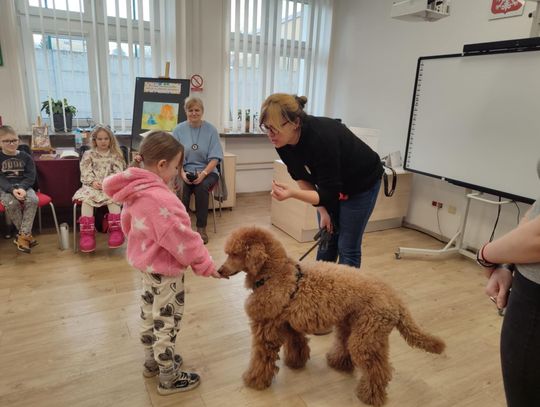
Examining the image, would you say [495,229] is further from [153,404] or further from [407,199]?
[153,404]

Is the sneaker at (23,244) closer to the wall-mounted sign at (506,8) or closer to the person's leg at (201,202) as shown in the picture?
the person's leg at (201,202)

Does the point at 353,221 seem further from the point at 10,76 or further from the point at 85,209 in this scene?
the point at 10,76

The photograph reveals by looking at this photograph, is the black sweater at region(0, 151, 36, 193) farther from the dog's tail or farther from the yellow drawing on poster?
the dog's tail

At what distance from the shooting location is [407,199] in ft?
13.2

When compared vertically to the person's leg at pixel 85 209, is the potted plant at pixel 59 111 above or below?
above

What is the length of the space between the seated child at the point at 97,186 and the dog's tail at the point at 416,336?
234 cm

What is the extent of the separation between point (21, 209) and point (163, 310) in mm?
2186

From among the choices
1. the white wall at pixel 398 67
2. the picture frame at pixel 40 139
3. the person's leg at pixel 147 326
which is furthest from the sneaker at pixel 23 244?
the white wall at pixel 398 67

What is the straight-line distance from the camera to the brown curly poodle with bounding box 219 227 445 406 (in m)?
1.48

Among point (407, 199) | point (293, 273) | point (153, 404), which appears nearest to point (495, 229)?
point (407, 199)

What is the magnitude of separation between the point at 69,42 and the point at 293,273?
144 inches

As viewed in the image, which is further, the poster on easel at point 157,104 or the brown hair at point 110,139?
the poster on easel at point 157,104

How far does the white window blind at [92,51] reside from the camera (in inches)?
146

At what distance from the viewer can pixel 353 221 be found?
6.30ft
